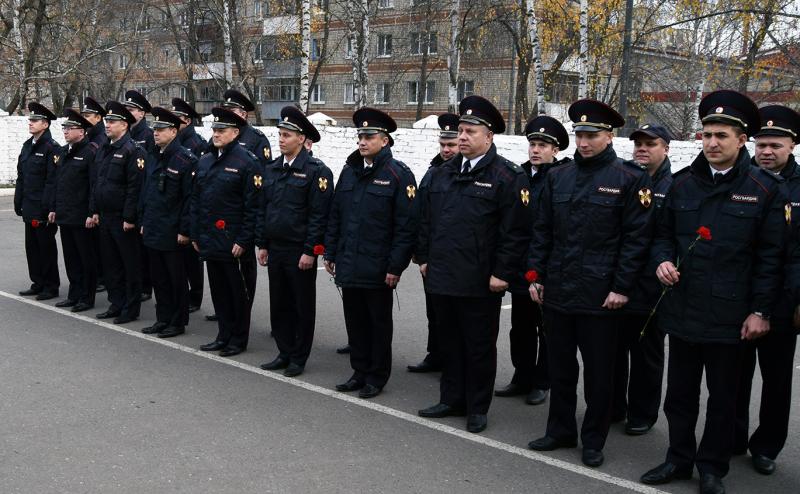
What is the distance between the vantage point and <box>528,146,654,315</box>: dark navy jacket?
4.87 metres

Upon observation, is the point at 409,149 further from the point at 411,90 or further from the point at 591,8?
the point at 411,90

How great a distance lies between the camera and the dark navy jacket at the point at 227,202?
282 inches

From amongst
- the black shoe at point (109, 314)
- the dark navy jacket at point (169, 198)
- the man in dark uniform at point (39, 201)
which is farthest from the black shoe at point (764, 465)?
the man in dark uniform at point (39, 201)

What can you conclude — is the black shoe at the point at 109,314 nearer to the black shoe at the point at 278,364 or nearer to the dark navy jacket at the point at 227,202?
the dark navy jacket at the point at 227,202

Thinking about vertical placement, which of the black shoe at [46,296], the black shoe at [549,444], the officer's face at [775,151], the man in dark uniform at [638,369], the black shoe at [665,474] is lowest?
the black shoe at [46,296]

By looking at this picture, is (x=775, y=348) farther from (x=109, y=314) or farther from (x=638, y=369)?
(x=109, y=314)

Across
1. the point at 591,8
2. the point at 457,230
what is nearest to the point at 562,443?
the point at 457,230

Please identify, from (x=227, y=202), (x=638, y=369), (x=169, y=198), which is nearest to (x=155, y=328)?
(x=169, y=198)

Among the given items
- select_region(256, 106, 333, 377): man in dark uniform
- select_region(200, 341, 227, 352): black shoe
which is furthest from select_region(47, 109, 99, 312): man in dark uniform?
select_region(256, 106, 333, 377): man in dark uniform

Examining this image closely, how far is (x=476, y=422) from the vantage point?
18.2 ft

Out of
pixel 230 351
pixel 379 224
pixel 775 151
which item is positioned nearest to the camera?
pixel 775 151

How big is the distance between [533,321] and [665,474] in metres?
1.84

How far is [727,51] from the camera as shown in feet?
107

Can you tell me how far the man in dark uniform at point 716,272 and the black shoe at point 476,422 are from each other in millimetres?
1159
